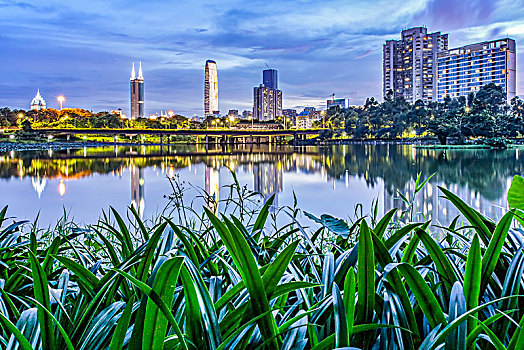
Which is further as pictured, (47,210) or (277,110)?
(277,110)

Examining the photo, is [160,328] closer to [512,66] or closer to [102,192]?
[102,192]

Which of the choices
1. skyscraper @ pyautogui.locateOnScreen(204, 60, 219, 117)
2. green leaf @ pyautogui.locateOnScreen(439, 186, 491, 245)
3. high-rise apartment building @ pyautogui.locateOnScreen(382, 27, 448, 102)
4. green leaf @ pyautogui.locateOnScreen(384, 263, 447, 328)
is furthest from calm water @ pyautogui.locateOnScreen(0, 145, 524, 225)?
skyscraper @ pyautogui.locateOnScreen(204, 60, 219, 117)

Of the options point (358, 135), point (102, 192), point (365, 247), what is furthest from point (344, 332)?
point (358, 135)

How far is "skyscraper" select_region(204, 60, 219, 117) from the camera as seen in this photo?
166 meters

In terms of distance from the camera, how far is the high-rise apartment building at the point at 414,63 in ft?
408

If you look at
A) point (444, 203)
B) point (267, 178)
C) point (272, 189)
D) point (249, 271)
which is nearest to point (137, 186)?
point (272, 189)

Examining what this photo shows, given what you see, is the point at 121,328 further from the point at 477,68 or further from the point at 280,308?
the point at 477,68

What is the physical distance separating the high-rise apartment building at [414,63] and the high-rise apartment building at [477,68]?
382 inches

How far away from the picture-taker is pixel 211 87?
166625mm

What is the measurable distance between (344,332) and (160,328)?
303 mm

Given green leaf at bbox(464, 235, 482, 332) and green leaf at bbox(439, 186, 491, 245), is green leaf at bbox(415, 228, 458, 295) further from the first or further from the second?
green leaf at bbox(439, 186, 491, 245)

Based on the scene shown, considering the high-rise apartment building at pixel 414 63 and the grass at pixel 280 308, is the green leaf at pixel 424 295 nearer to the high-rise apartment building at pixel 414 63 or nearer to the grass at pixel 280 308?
the grass at pixel 280 308

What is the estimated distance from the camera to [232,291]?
966 millimetres

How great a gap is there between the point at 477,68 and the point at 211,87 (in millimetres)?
93014
